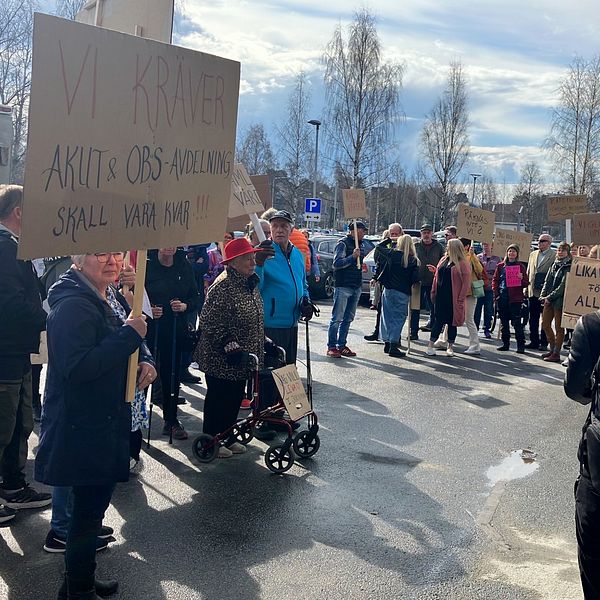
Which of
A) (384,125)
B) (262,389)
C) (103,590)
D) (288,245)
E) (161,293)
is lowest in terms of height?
(103,590)

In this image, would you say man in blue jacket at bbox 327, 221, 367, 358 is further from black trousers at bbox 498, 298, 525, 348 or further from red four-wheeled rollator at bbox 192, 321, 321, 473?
red four-wheeled rollator at bbox 192, 321, 321, 473

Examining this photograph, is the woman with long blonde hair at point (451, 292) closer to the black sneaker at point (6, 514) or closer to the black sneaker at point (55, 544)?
the black sneaker at point (6, 514)

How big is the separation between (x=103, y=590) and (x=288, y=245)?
3.96 metres

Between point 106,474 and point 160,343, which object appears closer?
point 106,474

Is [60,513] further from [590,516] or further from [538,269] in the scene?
[538,269]

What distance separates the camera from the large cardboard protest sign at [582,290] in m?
6.23

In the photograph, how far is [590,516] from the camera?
308cm

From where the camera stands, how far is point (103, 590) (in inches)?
148

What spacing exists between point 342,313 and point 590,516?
7.98 meters

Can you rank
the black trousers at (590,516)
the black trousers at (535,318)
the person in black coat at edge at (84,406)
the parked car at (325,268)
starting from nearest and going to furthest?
the black trousers at (590,516) → the person in black coat at edge at (84,406) → the black trousers at (535,318) → the parked car at (325,268)

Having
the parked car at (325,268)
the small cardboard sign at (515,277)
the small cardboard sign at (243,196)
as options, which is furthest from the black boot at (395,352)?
the parked car at (325,268)

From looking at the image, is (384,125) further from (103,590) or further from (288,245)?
(103,590)

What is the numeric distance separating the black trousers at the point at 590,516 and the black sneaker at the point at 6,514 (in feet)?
11.1

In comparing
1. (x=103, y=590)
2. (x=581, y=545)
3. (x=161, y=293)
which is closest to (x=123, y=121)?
(x=103, y=590)
